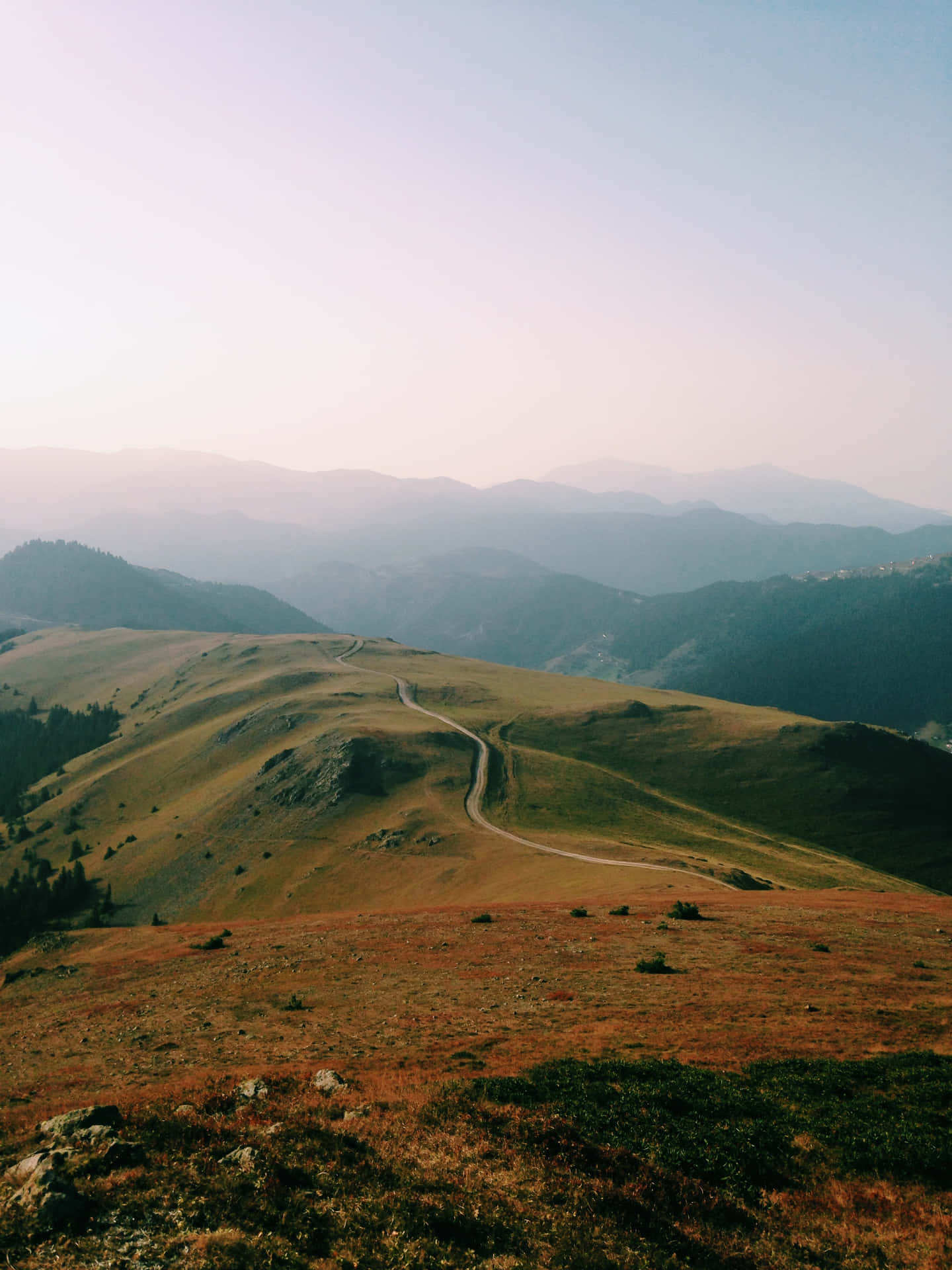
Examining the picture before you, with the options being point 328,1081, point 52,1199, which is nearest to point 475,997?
point 328,1081

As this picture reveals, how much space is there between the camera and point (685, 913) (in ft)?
157

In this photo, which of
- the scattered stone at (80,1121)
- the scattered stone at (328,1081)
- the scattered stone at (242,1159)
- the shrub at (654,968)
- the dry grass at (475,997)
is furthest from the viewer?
the shrub at (654,968)

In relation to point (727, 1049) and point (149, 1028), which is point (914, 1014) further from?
point (149, 1028)

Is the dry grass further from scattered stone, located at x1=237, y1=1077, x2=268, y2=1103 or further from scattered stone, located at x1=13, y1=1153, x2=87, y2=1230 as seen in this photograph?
scattered stone, located at x1=13, y1=1153, x2=87, y2=1230

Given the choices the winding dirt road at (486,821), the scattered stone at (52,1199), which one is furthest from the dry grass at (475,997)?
the winding dirt road at (486,821)

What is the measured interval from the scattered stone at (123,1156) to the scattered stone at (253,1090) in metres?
4.49

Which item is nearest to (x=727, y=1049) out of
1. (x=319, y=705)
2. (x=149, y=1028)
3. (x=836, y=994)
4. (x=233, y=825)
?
(x=836, y=994)

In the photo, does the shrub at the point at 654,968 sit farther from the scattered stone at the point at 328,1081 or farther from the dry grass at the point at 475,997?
the scattered stone at the point at 328,1081

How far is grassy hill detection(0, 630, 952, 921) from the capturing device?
270 ft

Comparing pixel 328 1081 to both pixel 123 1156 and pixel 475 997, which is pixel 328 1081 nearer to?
pixel 123 1156

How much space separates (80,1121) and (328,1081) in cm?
729

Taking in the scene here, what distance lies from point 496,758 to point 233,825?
45937 millimetres

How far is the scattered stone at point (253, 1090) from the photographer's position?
2125 cm

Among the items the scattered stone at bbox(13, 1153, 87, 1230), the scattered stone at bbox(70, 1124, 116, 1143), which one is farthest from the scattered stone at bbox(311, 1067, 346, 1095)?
the scattered stone at bbox(13, 1153, 87, 1230)
